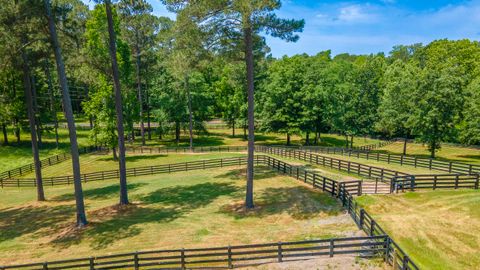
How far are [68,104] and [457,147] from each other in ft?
184

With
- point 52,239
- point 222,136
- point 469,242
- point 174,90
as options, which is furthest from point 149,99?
point 469,242

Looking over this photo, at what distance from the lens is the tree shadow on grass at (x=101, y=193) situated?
2431 centimetres

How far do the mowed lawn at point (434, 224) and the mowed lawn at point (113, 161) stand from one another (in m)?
22.8

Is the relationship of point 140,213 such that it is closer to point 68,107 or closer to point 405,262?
point 68,107

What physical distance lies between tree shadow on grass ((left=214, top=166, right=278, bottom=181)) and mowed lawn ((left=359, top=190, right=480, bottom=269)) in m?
9.52

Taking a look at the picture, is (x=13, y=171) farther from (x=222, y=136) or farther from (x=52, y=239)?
(x=222, y=136)

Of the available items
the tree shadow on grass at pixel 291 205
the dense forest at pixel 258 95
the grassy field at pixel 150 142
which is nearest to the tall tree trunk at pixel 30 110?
the dense forest at pixel 258 95

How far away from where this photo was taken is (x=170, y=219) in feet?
58.3

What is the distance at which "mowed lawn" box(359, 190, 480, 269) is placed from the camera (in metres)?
12.1

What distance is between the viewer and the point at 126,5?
17156 millimetres

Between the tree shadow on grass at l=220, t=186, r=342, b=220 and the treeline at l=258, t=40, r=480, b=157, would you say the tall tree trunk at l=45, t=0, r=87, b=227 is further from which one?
the treeline at l=258, t=40, r=480, b=157

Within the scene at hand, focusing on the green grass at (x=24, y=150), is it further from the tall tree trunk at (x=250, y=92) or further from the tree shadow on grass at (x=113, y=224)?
the tall tree trunk at (x=250, y=92)

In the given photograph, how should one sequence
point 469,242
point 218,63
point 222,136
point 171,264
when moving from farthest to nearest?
point 222,136, point 218,63, point 469,242, point 171,264

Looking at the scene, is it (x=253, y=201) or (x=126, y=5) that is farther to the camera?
(x=253, y=201)
